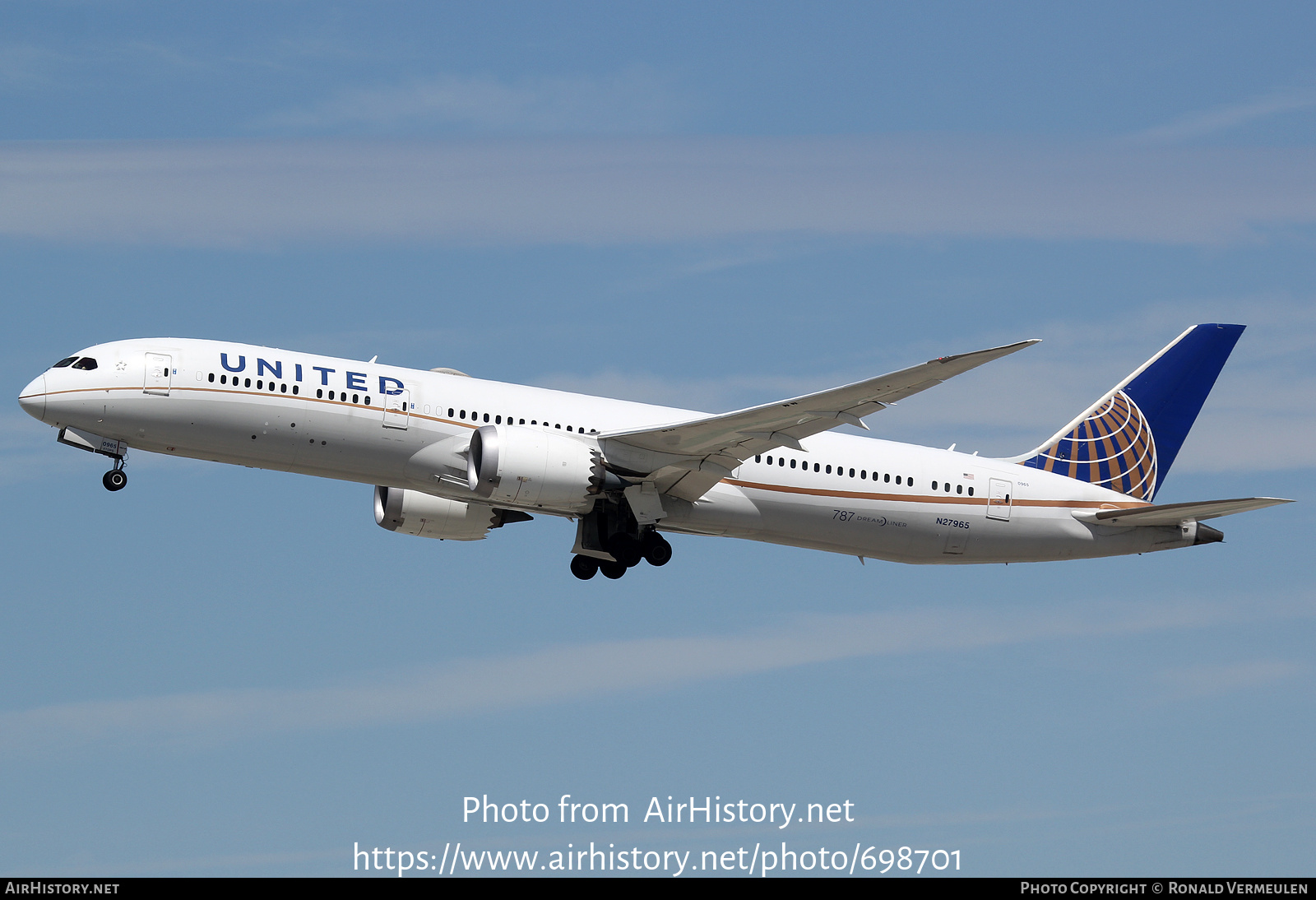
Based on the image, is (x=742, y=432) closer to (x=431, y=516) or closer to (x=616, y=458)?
(x=616, y=458)

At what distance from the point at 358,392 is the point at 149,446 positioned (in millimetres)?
5103

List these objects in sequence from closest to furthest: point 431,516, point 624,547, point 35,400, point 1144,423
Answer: point 35,400, point 624,547, point 431,516, point 1144,423

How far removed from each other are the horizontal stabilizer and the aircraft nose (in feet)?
88.9

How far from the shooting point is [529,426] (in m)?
41.8

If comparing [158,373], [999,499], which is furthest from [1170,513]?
[158,373]

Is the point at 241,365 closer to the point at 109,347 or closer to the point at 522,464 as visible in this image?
the point at 109,347

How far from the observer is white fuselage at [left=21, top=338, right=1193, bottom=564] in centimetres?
3972

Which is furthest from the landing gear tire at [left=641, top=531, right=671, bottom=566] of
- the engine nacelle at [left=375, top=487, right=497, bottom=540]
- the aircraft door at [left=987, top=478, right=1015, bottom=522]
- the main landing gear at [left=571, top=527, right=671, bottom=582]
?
the aircraft door at [left=987, top=478, right=1015, bottom=522]

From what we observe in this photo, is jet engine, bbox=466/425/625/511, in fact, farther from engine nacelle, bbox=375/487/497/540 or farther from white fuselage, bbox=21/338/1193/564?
engine nacelle, bbox=375/487/497/540

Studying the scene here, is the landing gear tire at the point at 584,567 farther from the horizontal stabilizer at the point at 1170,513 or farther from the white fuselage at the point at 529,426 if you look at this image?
the horizontal stabilizer at the point at 1170,513

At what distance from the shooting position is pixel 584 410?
4278cm

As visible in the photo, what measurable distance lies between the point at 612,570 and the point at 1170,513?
15.1 m

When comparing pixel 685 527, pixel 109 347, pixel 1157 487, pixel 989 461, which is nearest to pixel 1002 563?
pixel 989 461

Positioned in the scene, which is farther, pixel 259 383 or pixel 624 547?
pixel 624 547
